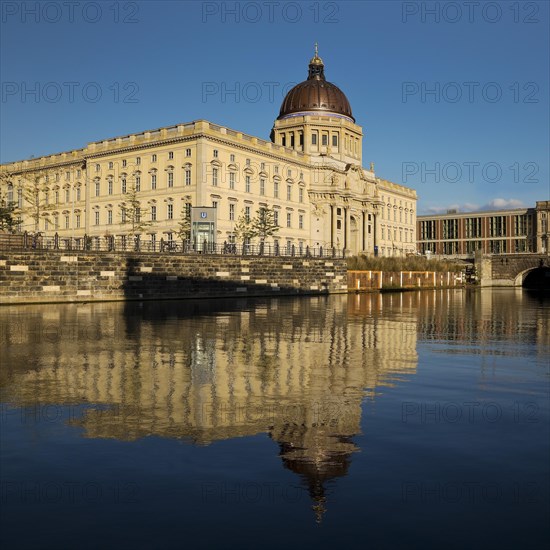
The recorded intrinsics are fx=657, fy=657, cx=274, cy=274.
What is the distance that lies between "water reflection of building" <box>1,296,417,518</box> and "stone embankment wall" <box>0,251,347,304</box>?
14.9 metres

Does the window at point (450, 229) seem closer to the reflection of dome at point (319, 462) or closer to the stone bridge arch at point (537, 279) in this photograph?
the stone bridge arch at point (537, 279)

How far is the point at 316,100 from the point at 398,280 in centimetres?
4105

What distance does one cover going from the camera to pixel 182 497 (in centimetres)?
514

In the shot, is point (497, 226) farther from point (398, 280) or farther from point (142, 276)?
point (142, 276)

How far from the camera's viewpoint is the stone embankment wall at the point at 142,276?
34469 millimetres

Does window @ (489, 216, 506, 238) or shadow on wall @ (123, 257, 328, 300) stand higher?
window @ (489, 216, 506, 238)

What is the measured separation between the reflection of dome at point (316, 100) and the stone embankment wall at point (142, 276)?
5154 cm

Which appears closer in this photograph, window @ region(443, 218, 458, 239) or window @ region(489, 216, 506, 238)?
window @ region(489, 216, 506, 238)

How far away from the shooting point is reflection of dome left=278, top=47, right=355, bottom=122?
9900cm

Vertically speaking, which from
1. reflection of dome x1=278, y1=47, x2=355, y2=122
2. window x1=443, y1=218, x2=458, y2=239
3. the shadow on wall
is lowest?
the shadow on wall

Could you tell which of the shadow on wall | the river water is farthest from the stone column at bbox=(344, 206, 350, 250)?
the river water

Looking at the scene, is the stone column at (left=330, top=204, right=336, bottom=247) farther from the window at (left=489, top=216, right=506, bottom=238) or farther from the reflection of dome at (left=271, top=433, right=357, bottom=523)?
the reflection of dome at (left=271, top=433, right=357, bottom=523)

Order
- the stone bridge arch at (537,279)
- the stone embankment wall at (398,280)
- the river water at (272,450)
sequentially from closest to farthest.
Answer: the river water at (272,450), the stone embankment wall at (398,280), the stone bridge arch at (537,279)

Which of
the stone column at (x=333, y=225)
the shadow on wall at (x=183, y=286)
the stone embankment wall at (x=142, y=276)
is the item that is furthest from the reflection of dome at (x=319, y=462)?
the stone column at (x=333, y=225)
